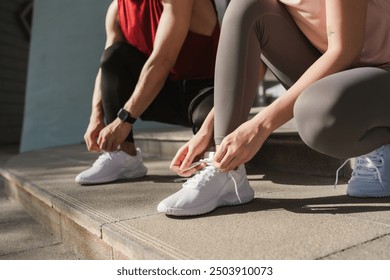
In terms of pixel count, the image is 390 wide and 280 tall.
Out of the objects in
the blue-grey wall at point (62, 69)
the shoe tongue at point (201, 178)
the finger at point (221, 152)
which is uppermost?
the finger at point (221, 152)

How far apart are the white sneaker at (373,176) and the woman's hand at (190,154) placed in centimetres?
46

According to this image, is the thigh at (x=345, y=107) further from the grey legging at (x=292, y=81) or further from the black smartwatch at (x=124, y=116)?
the black smartwatch at (x=124, y=116)

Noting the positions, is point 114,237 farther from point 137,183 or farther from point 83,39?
point 83,39

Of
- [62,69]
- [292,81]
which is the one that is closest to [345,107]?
[292,81]

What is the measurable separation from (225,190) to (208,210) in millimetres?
79

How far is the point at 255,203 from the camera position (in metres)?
1.19

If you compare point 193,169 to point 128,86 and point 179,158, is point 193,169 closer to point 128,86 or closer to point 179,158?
point 179,158

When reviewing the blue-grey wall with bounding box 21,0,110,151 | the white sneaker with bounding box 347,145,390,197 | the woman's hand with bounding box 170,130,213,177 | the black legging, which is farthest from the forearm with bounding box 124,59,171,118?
the blue-grey wall with bounding box 21,0,110,151

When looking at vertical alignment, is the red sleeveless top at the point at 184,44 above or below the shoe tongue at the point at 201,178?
above

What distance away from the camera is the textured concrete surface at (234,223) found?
0.80 m

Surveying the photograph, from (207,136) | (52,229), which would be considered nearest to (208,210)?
(207,136)

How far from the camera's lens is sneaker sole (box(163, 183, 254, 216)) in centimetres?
106

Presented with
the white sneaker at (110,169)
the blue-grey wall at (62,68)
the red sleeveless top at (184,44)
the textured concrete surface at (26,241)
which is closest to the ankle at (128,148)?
the white sneaker at (110,169)
